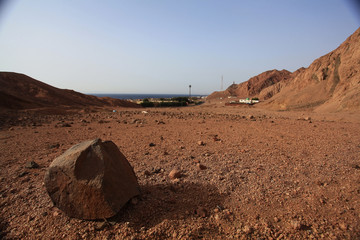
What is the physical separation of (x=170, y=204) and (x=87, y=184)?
4.41ft

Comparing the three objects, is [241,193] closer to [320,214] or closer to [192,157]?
[320,214]

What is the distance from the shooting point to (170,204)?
328cm

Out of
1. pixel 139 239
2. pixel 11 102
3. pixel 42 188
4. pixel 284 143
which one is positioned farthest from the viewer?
pixel 11 102

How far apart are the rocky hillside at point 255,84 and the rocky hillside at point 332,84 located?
158ft

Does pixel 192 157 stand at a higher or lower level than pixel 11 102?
lower

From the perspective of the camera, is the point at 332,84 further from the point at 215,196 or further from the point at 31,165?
the point at 31,165

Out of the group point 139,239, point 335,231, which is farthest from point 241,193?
point 139,239

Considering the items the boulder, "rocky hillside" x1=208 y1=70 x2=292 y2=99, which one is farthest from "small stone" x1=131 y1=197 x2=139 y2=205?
"rocky hillside" x1=208 y1=70 x2=292 y2=99

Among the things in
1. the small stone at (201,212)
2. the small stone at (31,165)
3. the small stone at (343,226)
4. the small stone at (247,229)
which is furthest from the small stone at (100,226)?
the small stone at (343,226)

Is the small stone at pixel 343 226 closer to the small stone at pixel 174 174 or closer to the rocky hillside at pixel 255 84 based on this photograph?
the small stone at pixel 174 174

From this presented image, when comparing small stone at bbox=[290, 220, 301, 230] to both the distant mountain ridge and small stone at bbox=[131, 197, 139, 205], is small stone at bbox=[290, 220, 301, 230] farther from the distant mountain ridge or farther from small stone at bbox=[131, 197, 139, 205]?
the distant mountain ridge

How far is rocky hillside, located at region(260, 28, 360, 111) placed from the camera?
1766 centimetres

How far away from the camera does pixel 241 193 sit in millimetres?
3594

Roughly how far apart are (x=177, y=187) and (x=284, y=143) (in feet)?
15.6
